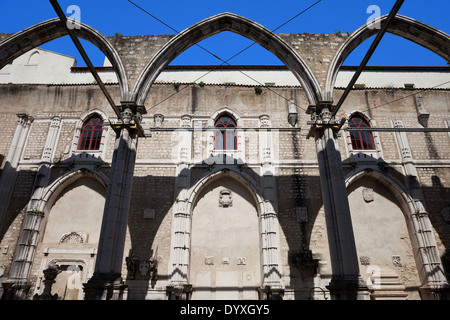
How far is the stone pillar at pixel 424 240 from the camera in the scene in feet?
34.5

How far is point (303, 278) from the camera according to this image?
1070 centimetres

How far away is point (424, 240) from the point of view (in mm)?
11242

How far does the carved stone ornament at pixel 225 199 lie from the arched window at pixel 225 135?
2.00 meters

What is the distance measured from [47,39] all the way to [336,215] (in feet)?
34.2

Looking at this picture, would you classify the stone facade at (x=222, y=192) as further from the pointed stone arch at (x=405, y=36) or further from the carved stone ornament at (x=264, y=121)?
the pointed stone arch at (x=405, y=36)

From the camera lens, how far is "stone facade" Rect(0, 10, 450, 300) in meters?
10.6

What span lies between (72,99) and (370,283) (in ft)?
46.9

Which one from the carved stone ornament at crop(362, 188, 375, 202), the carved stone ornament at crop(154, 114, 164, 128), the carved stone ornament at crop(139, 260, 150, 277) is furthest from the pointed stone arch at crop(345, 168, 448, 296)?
the carved stone ornament at crop(139, 260, 150, 277)

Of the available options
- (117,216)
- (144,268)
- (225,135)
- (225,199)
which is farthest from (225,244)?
(117,216)

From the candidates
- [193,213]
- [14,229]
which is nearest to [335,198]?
[193,213]

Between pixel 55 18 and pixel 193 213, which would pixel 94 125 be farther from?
pixel 193 213

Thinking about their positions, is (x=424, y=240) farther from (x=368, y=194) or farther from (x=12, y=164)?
(x=12, y=164)

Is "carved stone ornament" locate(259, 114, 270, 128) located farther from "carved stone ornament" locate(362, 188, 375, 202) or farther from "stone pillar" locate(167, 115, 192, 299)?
"carved stone ornament" locate(362, 188, 375, 202)

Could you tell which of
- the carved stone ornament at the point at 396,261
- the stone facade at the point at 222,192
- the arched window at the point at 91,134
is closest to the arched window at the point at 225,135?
the stone facade at the point at 222,192
